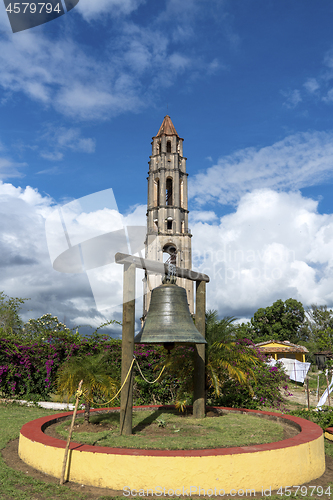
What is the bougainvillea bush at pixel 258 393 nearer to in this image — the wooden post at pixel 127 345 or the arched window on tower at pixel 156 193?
the wooden post at pixel 127 345

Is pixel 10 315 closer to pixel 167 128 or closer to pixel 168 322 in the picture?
pixel 168 322

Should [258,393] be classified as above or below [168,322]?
below

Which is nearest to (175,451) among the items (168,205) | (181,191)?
(168,205)

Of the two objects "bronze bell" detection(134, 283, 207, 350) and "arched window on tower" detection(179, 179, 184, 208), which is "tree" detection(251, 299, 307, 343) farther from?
"bronze bell" detection(134, 283, 207, 350)

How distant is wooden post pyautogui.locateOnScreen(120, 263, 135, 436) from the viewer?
225 inches

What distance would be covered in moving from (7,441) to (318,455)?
5.42 m

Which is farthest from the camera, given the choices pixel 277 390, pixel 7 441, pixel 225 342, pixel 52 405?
pixel 52 405

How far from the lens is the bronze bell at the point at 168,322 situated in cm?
549

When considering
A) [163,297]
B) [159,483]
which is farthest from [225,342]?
[159,483]

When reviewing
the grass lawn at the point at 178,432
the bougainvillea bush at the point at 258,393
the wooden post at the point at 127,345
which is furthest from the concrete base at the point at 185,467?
the bougainvillea bush at the point at 258,393

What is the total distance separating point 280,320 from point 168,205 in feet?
74.3

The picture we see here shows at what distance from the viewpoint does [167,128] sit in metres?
45.2

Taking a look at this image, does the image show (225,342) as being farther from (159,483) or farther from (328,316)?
(328,316)

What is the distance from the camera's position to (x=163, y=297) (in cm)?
602
